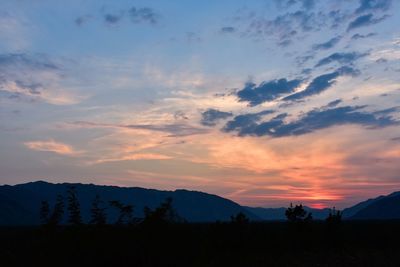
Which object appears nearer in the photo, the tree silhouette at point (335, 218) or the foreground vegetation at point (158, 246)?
the foreground vegetation at point (158, 246)

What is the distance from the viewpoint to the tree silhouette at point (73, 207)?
2273cm

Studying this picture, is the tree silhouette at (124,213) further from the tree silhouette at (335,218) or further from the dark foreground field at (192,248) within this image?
the tree silhouette at (335,218)

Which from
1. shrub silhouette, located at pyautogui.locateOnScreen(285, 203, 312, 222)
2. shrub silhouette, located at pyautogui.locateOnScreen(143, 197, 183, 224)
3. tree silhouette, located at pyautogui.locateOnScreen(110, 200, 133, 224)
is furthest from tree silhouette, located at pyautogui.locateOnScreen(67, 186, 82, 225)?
shrub silhouette, located at pyautogui.locateOnScreen(285, 203, 312, 222)

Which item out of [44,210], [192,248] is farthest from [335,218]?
[44,210]

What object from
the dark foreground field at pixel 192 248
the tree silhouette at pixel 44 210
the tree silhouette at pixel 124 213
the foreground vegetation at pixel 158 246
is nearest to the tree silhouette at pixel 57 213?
the foreground vegetation at pixel 158 246

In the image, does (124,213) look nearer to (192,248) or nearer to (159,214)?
(159,214)

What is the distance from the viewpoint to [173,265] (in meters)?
25.5

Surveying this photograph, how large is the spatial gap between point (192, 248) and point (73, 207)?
8472mm

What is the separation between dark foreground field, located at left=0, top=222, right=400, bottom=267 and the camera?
24.9 metres

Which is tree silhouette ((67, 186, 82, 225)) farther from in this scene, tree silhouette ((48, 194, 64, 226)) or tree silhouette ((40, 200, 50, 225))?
tree silhouette ((40, 200, 50, 225))

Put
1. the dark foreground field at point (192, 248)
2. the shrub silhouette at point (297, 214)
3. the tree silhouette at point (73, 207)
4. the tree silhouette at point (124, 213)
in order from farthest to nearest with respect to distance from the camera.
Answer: the shrub silhouette at point (297, 214)
the dark foreground field at point (192, 248)
the tree silhouette at point (124, 213)
the tree silhouette at point (73, 207)

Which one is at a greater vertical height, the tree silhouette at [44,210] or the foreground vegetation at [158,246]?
the tree silhouette at [44,210]

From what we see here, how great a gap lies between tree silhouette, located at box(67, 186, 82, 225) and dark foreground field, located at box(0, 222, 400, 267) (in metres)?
0.44

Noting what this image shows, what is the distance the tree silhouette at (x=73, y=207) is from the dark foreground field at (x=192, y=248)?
0.44 m
